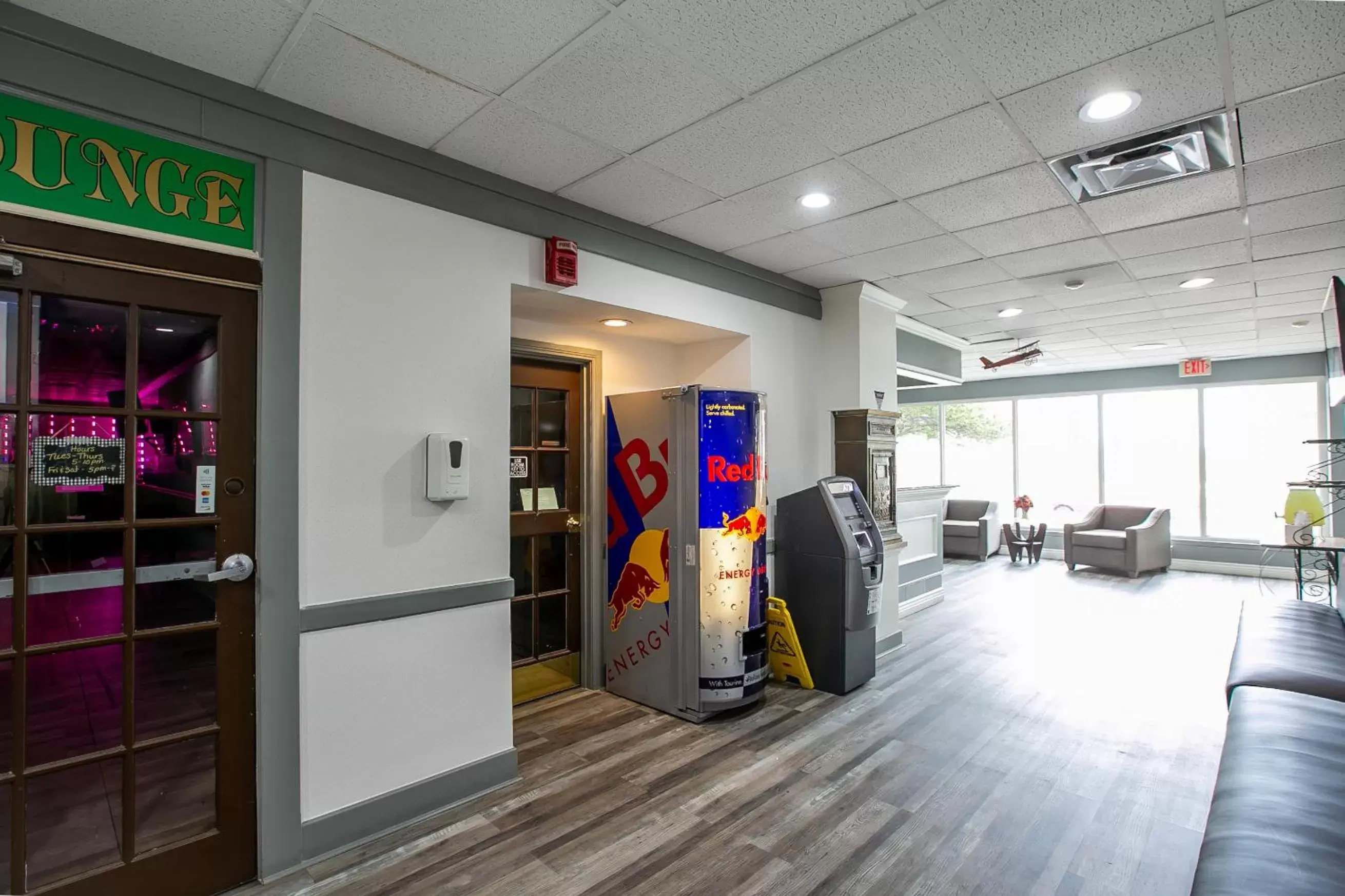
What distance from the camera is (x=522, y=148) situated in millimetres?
2664

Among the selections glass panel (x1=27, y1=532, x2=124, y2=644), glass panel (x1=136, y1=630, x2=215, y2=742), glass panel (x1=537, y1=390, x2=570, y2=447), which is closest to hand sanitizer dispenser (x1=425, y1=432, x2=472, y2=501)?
glass panel (x1=136, y1=630, x2=215, y2=742)

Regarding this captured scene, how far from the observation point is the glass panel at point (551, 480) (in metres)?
3.96

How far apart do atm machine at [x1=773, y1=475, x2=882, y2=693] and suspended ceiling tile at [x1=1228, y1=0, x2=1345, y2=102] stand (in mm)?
2609

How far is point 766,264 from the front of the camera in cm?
426

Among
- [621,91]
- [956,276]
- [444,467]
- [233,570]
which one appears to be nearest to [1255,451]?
[956,276]

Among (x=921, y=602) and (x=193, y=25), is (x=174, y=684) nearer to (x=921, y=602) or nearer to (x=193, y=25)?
(x=193, y=25)

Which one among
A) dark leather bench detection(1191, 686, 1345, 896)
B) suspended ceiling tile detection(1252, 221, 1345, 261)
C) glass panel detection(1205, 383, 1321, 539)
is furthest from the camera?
glass panel detection(1205, 383, 1321, 539)

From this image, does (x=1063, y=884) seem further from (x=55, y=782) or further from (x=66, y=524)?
(x=66, y=524)

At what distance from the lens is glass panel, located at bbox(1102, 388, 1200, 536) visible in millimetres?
8547

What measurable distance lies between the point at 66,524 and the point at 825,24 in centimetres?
270

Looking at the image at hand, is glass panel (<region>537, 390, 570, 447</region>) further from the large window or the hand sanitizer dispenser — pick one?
the large window


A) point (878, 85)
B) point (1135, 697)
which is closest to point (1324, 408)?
point (1135, 697)

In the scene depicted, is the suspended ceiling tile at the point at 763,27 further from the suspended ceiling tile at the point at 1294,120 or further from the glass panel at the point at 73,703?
the glass panel at the point at 73,703

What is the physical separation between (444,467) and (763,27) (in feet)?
6.34
